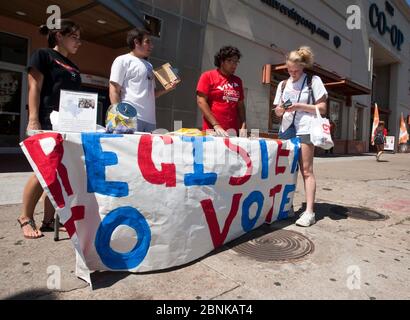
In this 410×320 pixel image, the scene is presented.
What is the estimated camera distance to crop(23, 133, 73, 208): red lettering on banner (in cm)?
195

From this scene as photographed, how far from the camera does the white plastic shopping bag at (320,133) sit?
10.7 feet

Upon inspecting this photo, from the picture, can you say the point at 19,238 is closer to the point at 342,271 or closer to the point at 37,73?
the point at 37,73

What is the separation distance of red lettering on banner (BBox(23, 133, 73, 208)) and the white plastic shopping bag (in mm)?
2335

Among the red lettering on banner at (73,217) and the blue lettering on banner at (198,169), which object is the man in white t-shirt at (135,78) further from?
the red lettering on banner at (73,217)

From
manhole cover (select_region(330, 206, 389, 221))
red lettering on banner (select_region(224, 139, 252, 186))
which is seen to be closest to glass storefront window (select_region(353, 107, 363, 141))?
manhole cover (select_region(330, 206, 389, 221))

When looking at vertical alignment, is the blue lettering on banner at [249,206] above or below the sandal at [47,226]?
above

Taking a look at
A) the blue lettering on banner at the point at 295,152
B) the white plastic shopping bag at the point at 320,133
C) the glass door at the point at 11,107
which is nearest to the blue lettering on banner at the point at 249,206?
the blue lettering on banner at the point at 295,152

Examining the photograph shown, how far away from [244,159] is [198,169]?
1.86 ft

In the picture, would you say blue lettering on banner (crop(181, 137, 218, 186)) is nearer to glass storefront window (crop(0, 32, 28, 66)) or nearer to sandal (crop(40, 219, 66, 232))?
sandal (crop(40, 219, 66, 232))

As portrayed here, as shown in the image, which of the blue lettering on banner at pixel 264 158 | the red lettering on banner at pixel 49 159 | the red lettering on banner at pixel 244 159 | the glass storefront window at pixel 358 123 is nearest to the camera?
the red lettering on banner at pixel 49 159

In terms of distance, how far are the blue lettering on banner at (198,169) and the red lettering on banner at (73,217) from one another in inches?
28.3

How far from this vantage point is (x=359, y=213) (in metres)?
4.24

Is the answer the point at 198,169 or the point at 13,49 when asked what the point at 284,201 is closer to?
the point at 198,169

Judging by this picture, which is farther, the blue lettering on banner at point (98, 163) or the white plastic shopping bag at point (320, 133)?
the white plastic shopping bag at point (320, 133)
